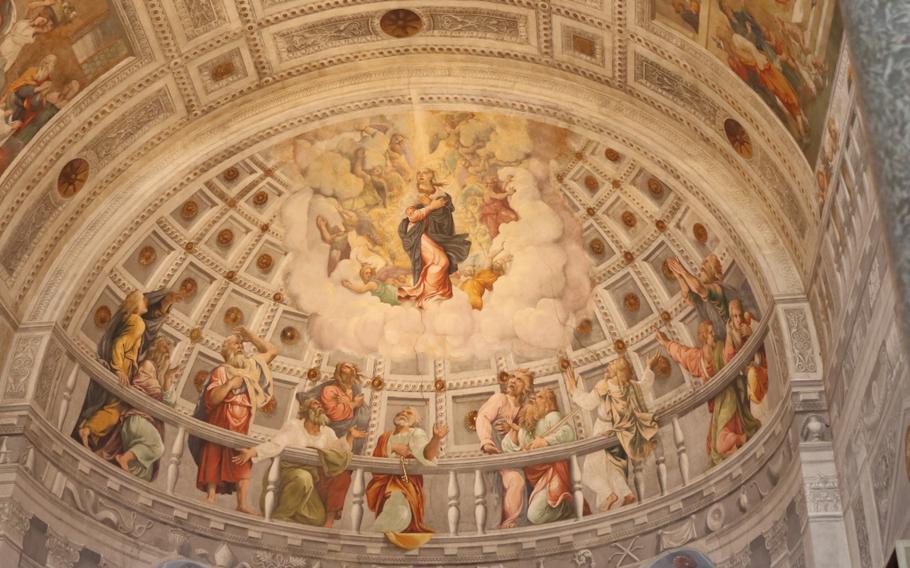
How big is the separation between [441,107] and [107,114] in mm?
5242

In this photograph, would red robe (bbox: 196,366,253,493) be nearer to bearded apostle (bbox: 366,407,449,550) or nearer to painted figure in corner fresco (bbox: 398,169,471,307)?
bearded apostle (bbox: 366,407,449,550)

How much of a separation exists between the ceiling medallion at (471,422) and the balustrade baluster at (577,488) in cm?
186

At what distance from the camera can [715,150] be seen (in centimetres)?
1972

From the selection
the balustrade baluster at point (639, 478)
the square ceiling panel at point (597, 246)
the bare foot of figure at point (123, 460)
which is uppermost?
the square ceiling panel at point (597, 246)

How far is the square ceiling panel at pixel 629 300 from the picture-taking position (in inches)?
847

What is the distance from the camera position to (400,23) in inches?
816

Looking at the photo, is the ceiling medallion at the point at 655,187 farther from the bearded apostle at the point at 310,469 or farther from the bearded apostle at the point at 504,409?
the bearded apostle at the point at 310,469

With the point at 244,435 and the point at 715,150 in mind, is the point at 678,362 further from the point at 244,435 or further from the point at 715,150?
the point at 244,435

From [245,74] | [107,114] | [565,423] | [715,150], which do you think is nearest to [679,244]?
[715,150]

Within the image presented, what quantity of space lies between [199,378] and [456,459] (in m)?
4.48

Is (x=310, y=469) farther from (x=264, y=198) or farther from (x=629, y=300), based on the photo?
(x=629, y=300)

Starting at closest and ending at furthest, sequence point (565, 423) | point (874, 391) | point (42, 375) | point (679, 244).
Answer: point (874, 391) → point (42, 375) → point (679, 244) → point (565, 423)

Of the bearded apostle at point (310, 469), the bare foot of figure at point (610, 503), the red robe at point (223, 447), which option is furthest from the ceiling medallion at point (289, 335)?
the bare foot of figure at point (610, 503)

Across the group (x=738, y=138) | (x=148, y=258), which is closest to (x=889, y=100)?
(x=738, y=138)
